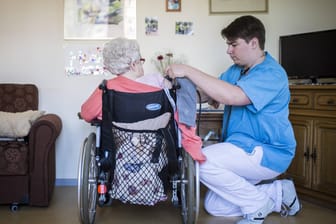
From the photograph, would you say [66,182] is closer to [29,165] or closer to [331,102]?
[29,165]

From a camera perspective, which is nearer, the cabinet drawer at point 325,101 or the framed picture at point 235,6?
the cabinet drawer at point 325,101

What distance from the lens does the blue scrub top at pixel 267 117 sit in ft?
6.78

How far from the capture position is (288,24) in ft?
10.8

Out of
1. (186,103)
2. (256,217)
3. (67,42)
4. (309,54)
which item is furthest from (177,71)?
(67,42)

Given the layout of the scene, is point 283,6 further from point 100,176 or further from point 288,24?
point 100,176

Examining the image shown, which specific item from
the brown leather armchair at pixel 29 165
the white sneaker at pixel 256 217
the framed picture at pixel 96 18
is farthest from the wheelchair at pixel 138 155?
the framed picture at pixel 96 18

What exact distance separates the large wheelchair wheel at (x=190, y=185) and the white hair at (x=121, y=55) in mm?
566

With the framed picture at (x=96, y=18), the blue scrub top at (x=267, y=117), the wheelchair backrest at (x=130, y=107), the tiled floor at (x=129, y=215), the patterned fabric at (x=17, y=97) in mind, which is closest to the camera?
the wheelchair backrest at (x=130, y=107)

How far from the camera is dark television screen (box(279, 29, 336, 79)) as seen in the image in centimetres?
284

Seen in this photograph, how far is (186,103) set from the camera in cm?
188

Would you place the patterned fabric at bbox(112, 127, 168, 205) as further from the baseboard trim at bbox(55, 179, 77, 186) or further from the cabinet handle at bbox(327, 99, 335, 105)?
the baseboard trim at bbox(55, 179, 77, 186)

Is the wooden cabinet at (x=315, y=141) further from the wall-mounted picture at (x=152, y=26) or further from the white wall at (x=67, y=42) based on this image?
the wall-mounted picture at (x=152, y=26)

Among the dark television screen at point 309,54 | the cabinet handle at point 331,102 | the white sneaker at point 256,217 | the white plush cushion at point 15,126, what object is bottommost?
the white sneaker at point 256,217

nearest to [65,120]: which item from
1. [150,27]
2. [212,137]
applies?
[150,27]
